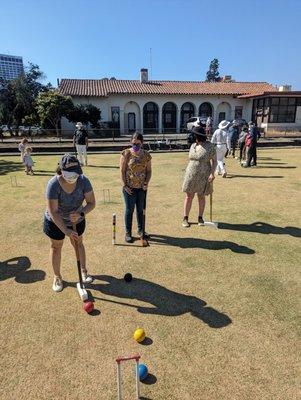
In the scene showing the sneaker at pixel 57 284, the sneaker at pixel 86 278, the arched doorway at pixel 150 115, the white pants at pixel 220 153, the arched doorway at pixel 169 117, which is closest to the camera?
the sneaker at pixel 57 284

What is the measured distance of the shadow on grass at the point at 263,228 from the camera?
659 centimetres

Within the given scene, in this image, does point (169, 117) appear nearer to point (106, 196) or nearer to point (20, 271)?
point (106, 196)

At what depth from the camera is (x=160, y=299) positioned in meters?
4.32

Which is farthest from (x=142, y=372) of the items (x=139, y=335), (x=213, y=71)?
(x=213, y=71)

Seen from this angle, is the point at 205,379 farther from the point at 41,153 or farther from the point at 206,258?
the point at 41,153

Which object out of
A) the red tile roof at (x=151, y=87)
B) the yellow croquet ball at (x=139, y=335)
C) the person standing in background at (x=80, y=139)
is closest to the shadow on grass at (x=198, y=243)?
the yellow croquet ball at (x=139, y=335)

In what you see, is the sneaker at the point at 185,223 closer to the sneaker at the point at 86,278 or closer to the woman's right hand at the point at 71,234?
the sneaker at the point at 86,278

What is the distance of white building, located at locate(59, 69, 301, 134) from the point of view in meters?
33.8

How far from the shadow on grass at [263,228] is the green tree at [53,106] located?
80.4 feet

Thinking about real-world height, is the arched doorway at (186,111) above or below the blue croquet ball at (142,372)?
above

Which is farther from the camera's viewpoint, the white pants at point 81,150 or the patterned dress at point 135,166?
the white pants at point 81,150

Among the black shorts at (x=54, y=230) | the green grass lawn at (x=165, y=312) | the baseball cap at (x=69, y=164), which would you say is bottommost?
the green grass lawn at (x=165, y=312)

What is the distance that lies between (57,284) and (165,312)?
1551 mm

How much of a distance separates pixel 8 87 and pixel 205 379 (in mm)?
37807
